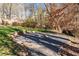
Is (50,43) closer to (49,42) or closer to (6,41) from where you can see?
(49,42)

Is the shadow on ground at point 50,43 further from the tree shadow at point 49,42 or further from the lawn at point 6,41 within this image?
the lawn at point 6,41

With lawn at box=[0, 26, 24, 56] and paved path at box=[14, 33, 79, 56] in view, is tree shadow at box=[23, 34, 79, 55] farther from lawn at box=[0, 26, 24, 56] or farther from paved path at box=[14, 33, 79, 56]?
lawn at box=[0, 26, 24, 56]

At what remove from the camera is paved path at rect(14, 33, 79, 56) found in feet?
5.46

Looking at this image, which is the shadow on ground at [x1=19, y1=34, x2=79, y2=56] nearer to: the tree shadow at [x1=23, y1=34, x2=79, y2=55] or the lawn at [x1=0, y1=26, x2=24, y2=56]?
the tree shadow at [x1=23, y1=34, x2=79, y2=55]

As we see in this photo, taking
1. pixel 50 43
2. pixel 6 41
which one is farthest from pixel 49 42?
pixel 6 41

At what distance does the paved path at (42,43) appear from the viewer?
1.66m

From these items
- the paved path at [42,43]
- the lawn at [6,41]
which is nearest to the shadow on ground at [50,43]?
the paved path at [42,43]

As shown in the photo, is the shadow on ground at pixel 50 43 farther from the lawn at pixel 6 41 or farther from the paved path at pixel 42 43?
the lawn at pixel 6 41

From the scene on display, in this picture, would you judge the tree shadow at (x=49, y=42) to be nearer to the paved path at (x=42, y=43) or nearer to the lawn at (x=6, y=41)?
the paved path at (x=42, y=43)

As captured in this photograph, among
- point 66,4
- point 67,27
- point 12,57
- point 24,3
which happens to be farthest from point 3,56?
point 66,4

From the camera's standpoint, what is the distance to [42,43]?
168 cm

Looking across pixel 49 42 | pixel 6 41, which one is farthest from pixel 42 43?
pixel 6 41

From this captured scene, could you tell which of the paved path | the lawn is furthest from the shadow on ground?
the lawn

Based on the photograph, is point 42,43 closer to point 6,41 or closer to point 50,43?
point 50,43
